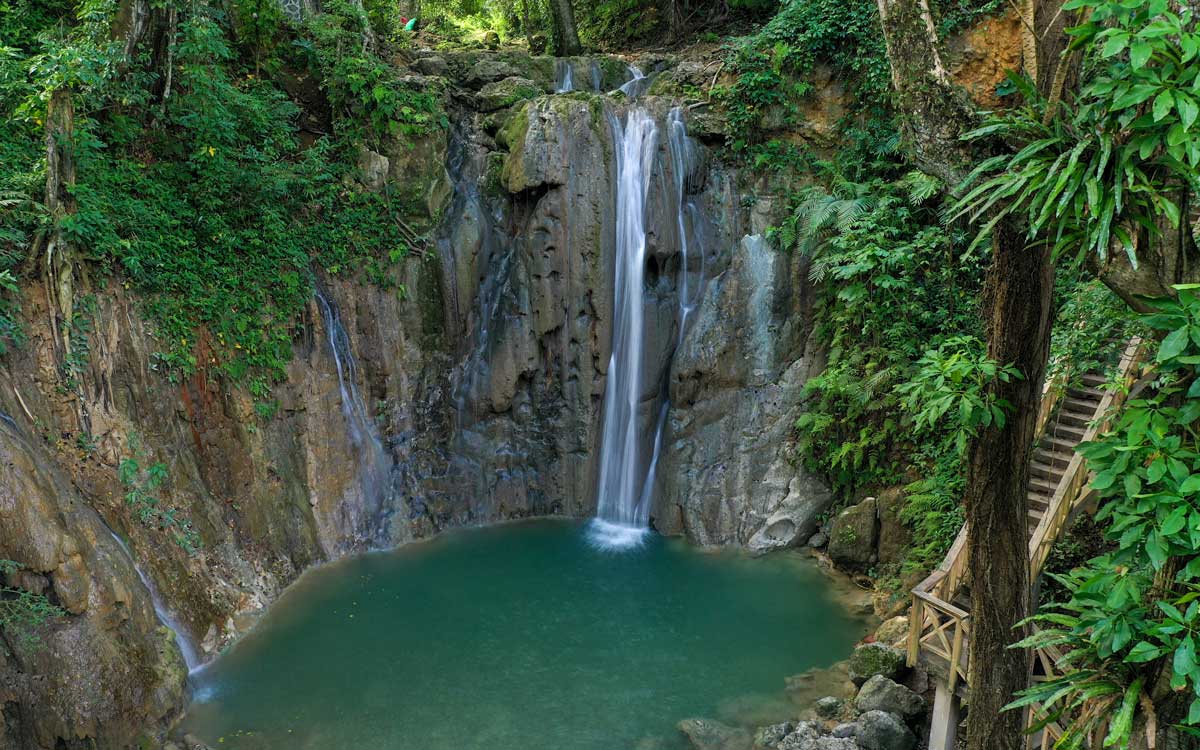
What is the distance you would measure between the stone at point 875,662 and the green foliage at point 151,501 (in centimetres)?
812

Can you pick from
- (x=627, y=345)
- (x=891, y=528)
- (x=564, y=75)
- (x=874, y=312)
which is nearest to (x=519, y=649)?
(x=891, y=528)

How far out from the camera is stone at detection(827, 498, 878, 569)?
36.3 ft

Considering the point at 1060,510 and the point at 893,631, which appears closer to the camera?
the point at 1060,510

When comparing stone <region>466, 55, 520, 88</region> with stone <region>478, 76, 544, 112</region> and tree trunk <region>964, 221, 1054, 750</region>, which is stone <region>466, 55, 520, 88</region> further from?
tree trunk <region>964, 221, 1054, 750</region>

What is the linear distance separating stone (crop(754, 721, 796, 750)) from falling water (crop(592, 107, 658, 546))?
16.9 ft

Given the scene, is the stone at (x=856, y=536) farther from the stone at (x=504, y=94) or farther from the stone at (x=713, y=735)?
the stone at (x=504, y=94)

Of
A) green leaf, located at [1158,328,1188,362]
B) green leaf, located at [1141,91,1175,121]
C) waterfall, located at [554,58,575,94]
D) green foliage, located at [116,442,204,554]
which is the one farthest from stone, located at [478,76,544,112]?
green leaf, located at [1158,328,1188,362]

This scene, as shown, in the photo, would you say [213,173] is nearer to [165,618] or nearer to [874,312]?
[165,618]

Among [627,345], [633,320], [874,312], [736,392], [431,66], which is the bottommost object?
[736,392]

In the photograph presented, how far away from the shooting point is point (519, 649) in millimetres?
9625

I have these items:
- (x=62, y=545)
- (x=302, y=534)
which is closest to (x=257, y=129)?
(x=302, y=534)

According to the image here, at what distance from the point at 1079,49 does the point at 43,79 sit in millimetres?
9934

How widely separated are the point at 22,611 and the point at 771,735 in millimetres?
7234

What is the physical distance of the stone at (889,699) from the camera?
314 inches
